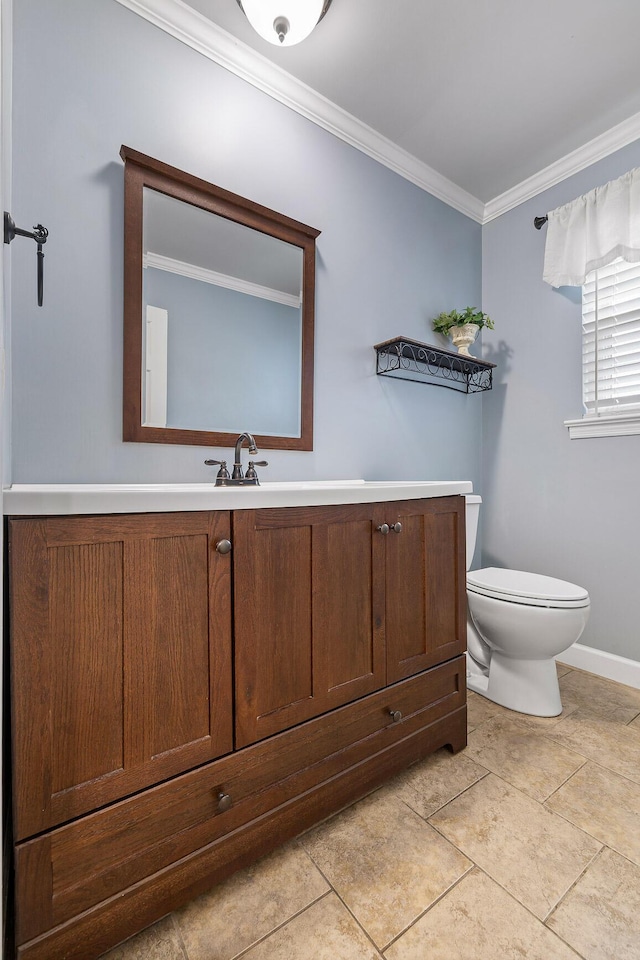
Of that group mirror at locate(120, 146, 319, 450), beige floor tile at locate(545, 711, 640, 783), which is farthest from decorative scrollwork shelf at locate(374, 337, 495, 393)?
beige floor tile at locate(545, 711, 640, 783)

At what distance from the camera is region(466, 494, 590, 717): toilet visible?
62.9 inches

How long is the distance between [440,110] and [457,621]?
209cm

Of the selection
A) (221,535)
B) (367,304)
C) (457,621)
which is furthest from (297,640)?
(367,304)

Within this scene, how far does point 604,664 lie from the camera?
6.74 ft

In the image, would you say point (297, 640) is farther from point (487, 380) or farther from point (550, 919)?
point (487, 380)

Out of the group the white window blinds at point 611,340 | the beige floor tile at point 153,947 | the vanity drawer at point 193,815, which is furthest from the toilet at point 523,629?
the beige floor tile at point 153,947

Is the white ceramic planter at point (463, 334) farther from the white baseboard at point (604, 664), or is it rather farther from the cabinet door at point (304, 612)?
the white baseboard at point (604, 664)

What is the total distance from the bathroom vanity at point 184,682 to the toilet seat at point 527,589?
0.59m

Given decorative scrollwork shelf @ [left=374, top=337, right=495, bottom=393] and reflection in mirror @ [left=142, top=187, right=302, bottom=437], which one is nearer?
reflection in mirror @ [left=142, top=187, right=302, bottom=437]

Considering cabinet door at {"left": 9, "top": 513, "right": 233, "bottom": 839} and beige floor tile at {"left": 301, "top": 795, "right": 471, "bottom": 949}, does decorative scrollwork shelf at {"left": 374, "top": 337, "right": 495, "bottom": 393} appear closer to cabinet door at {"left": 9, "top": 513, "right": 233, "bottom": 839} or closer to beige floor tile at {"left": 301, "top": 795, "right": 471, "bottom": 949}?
cabinet door at {"left": 9, "top": 513, "right": 233, "bottom": 839}

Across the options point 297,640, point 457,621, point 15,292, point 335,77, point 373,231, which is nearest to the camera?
point 297,640

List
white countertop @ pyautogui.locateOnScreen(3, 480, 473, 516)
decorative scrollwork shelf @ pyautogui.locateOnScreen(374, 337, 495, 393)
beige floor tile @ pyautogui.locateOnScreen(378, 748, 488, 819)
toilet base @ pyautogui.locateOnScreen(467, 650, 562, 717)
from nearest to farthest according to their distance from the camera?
white countertop @ pyautogui.locateOnScreen(3, 480, 473, 516) → beige floor tile @ pyautogui.locateOnScreen(378, 748, 488, 819) → toilet base @ pyautogui.locateOnScreen(467, 650, 562, 717) → decorative scrollwork shelf @ pyautogui.locateOnScreen(374, 337, 495, 393)

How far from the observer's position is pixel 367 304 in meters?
1.99

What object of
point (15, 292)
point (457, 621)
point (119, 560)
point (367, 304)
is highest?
point (367, 304)
